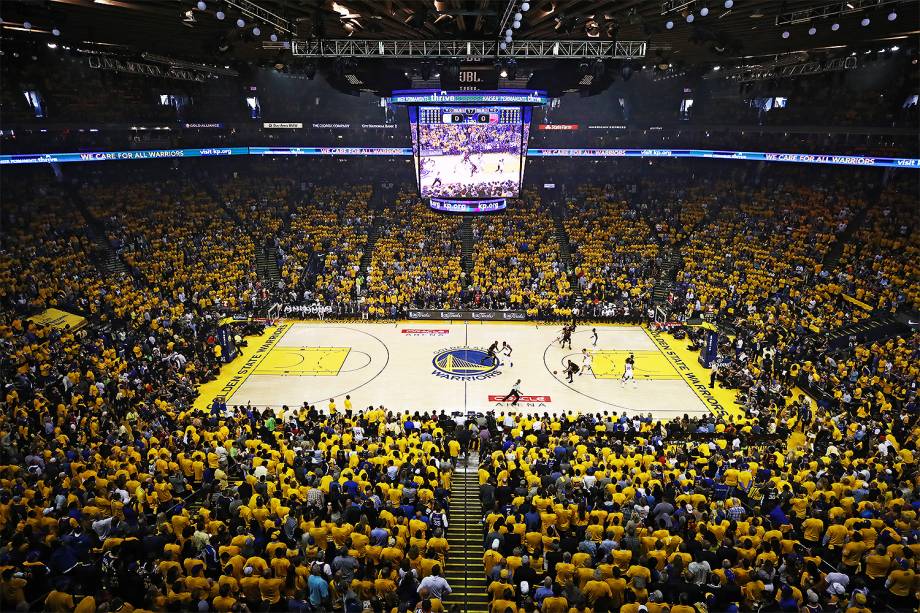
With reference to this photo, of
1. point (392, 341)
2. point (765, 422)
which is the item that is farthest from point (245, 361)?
point (765, 422)

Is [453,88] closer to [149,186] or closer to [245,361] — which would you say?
[245,361]

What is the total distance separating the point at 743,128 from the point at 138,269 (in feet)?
128

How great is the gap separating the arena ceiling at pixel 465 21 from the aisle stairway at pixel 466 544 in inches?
507

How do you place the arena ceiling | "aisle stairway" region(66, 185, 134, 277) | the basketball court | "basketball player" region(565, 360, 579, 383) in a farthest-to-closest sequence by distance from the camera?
"aisle stairway" region(66, 185, 134, 277) < "basketball player" region(565, 360, 579, 383) < the basketball court < the arena ceiling

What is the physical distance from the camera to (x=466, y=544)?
12594 mm

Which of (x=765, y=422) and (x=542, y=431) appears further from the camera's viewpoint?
(x=765, y=422)

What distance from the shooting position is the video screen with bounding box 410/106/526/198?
87.8 ft

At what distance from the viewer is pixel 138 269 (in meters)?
31.2

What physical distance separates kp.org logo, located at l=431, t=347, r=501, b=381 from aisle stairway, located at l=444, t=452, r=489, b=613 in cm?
722

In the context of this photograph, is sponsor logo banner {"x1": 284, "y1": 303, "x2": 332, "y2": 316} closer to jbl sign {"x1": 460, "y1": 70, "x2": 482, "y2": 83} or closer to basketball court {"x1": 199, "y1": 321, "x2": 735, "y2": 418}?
basketball court {"x1": 199, "y1": 321, "x2": 735, "y2": 418}

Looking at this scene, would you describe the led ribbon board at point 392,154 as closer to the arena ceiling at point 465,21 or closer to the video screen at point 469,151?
the arena ceiling at point 465,21

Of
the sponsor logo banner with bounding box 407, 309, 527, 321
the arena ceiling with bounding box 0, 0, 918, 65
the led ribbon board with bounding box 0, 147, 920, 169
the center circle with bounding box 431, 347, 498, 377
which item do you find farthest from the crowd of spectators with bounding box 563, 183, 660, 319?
the arena ceiling with bounding box 0, 0, 918, 65

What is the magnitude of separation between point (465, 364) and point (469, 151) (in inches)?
427

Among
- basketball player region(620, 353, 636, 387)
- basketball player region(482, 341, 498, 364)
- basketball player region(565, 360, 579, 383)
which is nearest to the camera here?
basketball player region(620, 353, 636, 387)
